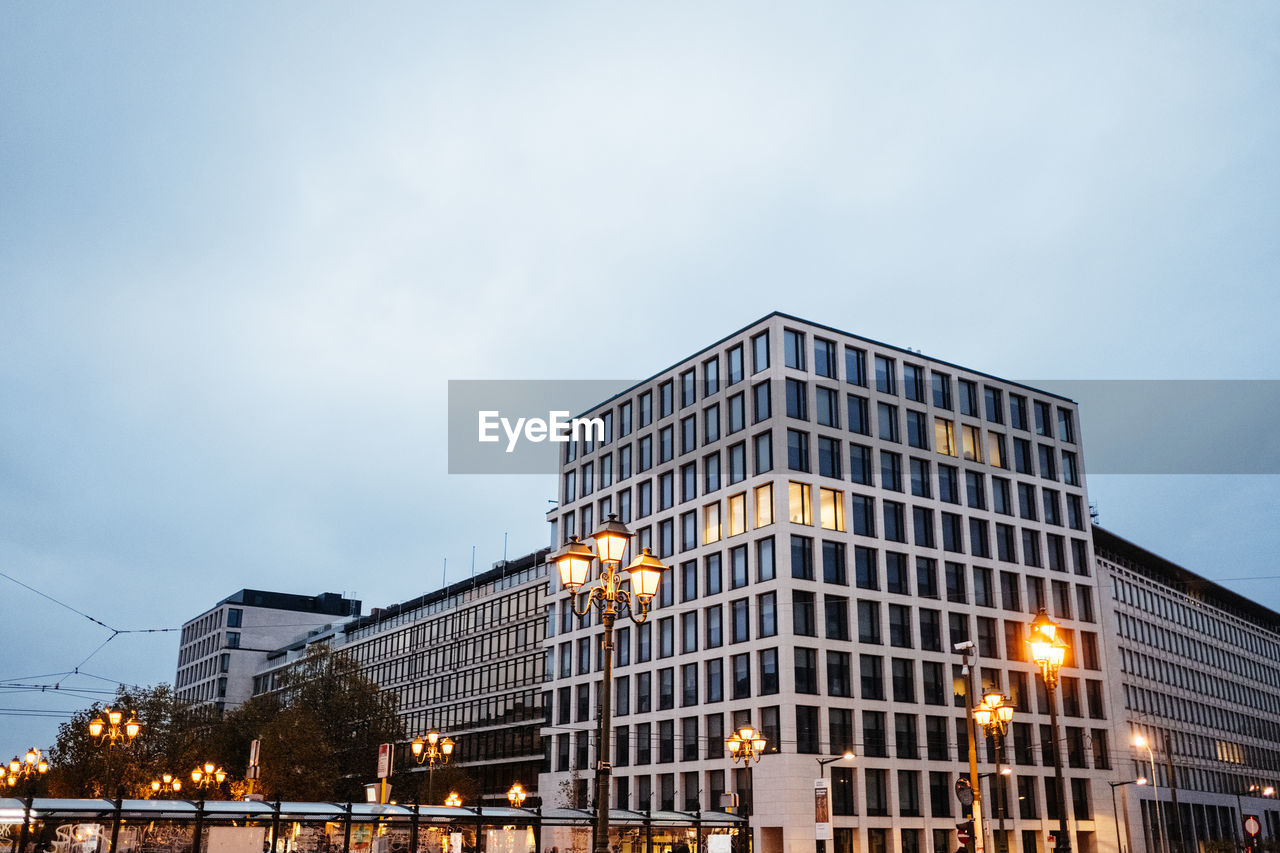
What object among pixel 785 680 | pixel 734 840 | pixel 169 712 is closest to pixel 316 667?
pixel 169 712

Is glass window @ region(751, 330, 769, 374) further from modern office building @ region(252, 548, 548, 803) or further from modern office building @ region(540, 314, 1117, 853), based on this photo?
modern office building @ region(252, 548, 548, 803)

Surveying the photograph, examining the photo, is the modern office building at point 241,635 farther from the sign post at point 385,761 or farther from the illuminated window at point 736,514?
the sign post at point 385,761

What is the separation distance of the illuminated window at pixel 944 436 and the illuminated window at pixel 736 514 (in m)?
15.9

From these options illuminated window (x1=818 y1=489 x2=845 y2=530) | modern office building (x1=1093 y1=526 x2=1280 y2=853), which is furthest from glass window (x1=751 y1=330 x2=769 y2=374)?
modern office building (x1=1093 y1=526 x2=1280 y2=853)

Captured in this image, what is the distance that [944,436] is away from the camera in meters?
82.1

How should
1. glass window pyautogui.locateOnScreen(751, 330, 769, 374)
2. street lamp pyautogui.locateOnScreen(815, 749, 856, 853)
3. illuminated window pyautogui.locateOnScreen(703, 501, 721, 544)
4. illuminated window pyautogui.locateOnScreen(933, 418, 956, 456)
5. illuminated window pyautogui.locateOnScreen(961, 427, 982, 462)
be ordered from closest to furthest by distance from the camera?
street lamp pyautogui.locateOnScreen(815, 749, 856, 853) < glass window pyautogui.locateOnScreen(751, 330, 769, 374) < illuminated window pyautogui.locateOnScreen(703, 501, 721, 544) < illuminated window pyautogui.locateOnScreen(933, 418, 956, 456) < illuminated window pyautogui.locateOnScreen(961, 427, 982, 462)

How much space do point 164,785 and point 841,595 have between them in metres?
46.8

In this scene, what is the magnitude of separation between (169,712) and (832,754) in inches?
2144

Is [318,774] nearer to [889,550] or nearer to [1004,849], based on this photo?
[889,550]

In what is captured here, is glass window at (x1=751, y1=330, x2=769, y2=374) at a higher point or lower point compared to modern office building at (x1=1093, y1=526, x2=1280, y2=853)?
higher

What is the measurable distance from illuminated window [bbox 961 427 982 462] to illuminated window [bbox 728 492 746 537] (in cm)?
1841

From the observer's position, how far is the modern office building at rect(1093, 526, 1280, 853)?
9381cm

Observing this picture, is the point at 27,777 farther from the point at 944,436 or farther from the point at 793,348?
the point at 944,436

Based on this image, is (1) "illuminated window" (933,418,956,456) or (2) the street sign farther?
(1) "illuminated window" (933,418,956,456)
